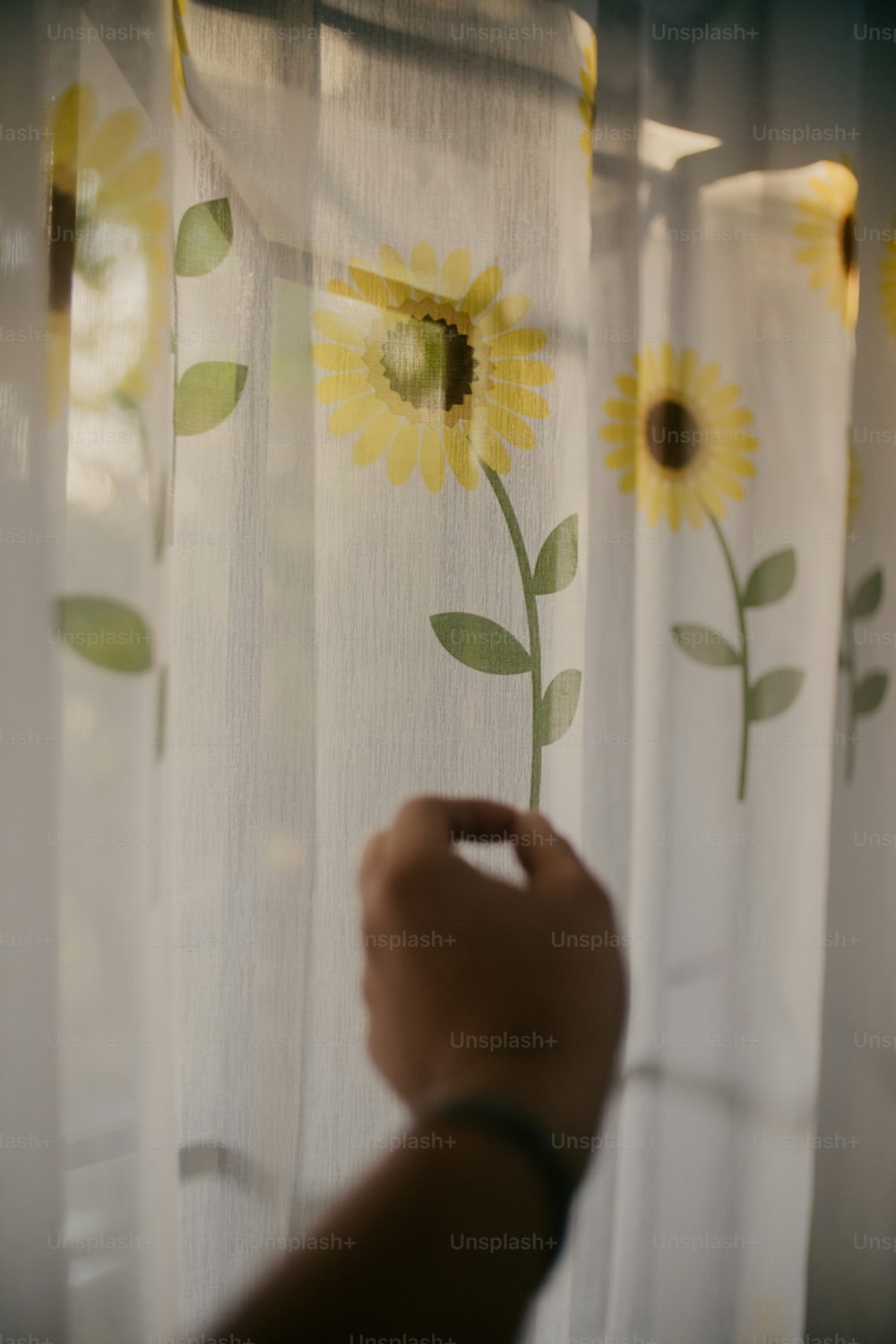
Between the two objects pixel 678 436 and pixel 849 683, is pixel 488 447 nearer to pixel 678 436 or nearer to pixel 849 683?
pixel 678 436

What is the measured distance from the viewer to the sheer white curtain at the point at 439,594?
653 mm

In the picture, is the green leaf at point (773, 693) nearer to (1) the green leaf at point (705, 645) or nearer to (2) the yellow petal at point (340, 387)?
(1) the green leaf at point (705, 645)

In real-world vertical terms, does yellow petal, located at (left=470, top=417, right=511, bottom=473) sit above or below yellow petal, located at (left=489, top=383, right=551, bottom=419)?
below

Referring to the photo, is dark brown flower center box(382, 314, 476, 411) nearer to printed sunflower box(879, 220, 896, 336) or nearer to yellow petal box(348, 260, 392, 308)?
yellow petal box(348, 260, 392, 308)

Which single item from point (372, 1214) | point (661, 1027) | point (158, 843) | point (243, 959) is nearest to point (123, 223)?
point (158, 843)

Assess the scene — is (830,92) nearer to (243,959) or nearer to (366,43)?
(366,43)

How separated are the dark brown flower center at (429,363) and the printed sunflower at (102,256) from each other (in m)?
0.18

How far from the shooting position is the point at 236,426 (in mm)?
674

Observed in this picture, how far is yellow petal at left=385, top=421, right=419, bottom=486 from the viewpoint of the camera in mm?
697

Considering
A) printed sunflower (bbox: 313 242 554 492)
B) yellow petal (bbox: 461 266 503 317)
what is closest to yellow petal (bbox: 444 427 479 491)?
printed sunflower (bbox: 313 242 554 492)

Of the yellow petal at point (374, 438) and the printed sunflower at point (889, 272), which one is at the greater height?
the printed sunflower at point (889, 272)

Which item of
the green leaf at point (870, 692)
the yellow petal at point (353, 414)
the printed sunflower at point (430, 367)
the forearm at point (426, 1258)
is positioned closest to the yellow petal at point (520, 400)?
the printed sunflower at point (430, 367)

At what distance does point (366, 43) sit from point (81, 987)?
2.63 ft

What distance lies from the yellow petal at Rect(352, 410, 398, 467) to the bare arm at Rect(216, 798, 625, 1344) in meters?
0.29
